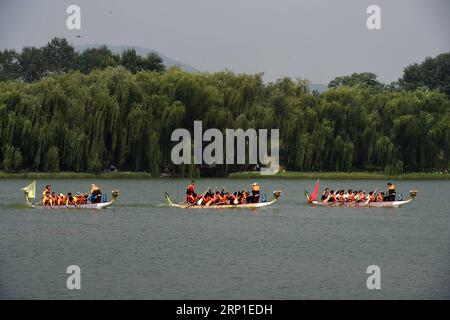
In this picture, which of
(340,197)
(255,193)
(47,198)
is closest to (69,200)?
(47,198)

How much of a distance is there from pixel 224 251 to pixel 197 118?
30.4 m

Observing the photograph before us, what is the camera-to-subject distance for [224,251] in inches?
1172

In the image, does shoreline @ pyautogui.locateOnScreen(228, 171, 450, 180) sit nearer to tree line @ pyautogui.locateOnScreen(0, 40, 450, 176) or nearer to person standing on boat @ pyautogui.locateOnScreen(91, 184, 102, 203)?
tree line @ pyautogui.locateOnScreen(0, 40, 450, 176)

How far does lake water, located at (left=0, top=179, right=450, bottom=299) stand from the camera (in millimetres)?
23500

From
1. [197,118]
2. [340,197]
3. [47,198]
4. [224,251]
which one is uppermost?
[197,118]

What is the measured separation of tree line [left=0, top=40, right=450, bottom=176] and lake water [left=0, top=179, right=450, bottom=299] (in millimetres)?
9684

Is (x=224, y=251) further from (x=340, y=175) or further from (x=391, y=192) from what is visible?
(x=340, y=175)

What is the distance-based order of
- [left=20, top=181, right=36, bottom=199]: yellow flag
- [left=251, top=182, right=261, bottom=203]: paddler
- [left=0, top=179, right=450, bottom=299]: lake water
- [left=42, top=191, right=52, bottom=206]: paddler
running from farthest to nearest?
[left=251, top=182, right=261, bottom=203]: paddler → [left=42, top=191, right=52, bottom=206]: paddler → [left=20, top=181, right=36, bottom=199]: yellow flag → [left=0, top=179, right=450, bottom=299]: lake water

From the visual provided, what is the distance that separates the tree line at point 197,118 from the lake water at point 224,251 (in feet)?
31.8

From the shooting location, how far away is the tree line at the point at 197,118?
5672cm

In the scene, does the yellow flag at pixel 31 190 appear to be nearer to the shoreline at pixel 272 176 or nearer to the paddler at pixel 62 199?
the paddler at pixel 62 199

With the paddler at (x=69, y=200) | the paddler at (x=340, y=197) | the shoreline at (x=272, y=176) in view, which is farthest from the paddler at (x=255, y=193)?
the shoreline at (x=272, y=176)

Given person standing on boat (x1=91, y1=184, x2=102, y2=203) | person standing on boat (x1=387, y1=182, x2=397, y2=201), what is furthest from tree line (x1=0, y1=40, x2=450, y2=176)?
person standing on boat (x1=387, y1=182, x2=397, y2=201)
